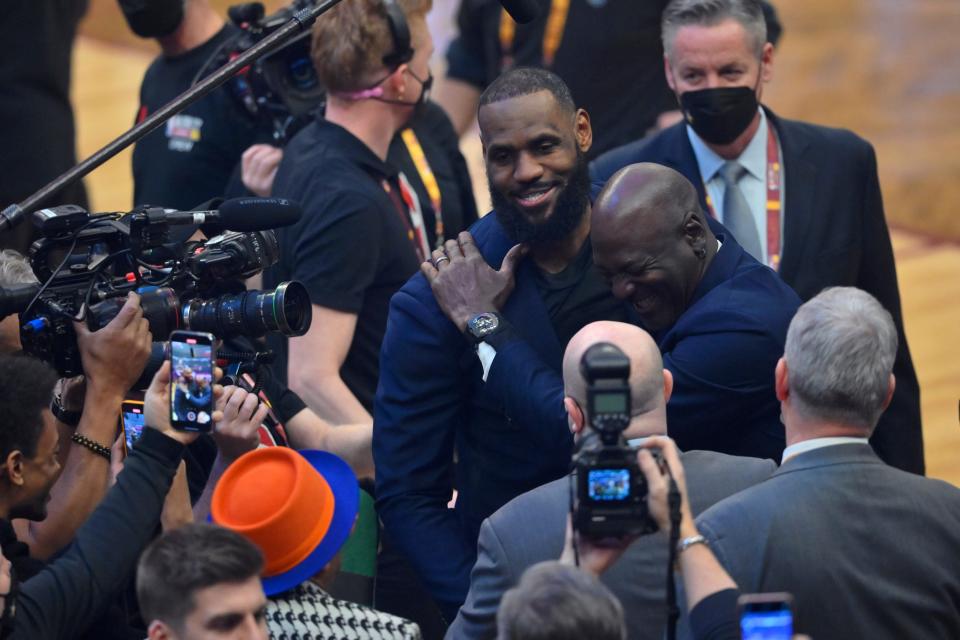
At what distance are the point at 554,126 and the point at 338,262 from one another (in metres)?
0.95

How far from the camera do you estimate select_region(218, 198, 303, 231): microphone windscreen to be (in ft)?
11.0

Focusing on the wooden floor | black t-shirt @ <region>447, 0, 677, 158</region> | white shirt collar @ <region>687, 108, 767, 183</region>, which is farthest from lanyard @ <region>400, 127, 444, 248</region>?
the wooden floor

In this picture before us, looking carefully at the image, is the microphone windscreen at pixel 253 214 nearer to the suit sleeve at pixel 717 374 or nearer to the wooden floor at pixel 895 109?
the suit sleeve at pixel 717 374

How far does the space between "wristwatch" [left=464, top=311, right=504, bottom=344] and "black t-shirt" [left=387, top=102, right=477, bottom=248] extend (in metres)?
1.27

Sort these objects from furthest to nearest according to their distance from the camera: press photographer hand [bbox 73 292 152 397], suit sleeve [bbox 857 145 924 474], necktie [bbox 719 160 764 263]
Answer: necktie [bbox 719 160 764 263], suit sleeve [bbox 857 145 924 474], press photographer hand [bbox 73 292 152 397]

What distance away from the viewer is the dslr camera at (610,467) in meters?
2.56

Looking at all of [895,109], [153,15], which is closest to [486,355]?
[153,15]

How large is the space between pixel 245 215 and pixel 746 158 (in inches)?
59.1

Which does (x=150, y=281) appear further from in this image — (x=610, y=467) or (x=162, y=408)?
(x=610, y=467)

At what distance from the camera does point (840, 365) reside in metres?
2.80

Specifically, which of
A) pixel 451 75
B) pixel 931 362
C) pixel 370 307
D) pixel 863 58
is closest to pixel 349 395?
pixel 370 307

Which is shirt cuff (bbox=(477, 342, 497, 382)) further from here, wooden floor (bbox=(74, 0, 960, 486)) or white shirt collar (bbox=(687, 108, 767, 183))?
wooden floor (bbox=(74, 0, 960, 486))

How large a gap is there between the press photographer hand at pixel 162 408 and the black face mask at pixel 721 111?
168 centimetres

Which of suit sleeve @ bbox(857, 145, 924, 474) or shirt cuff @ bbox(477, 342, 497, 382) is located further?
suit sleeve @ bbox(857, 145, 924, 474)
